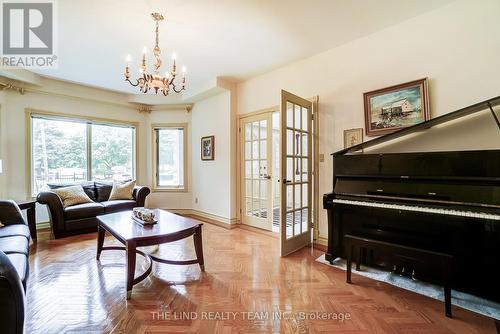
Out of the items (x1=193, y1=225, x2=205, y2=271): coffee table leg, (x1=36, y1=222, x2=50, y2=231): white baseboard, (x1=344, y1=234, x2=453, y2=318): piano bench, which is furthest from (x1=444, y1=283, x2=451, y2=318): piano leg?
(x1=36, y1=222, x2=50, y2=231): white baseboard

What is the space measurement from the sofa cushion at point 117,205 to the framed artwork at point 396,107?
3.96 metres

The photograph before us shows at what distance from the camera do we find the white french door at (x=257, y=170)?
3617mm

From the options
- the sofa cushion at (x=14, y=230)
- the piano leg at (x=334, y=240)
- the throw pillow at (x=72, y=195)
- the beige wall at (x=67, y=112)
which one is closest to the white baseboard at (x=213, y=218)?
the beige wall at (x=67, y=112)

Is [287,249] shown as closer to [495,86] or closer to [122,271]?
[122,271]

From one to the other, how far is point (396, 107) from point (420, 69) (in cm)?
42

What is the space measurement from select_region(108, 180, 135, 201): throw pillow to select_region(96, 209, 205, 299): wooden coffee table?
5.42 feet

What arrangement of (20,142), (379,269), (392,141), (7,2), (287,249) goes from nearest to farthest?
(7,2) < (379,269) < (392,141) < (287,249) < (20,142)

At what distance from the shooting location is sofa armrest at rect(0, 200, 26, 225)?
2240 millimetres

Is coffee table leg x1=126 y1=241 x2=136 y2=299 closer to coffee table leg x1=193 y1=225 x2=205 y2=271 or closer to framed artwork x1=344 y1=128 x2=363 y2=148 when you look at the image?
coffee table leg x1=193 y1=225 x2=205 y2=271

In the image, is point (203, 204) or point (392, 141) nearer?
point (392, 141)

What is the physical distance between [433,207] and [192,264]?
2324mm

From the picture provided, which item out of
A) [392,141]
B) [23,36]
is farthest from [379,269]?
→ [23,36]

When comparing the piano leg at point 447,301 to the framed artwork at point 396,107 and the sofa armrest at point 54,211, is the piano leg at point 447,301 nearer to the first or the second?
the framed artwork at point 396,107

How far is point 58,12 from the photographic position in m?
2.18
